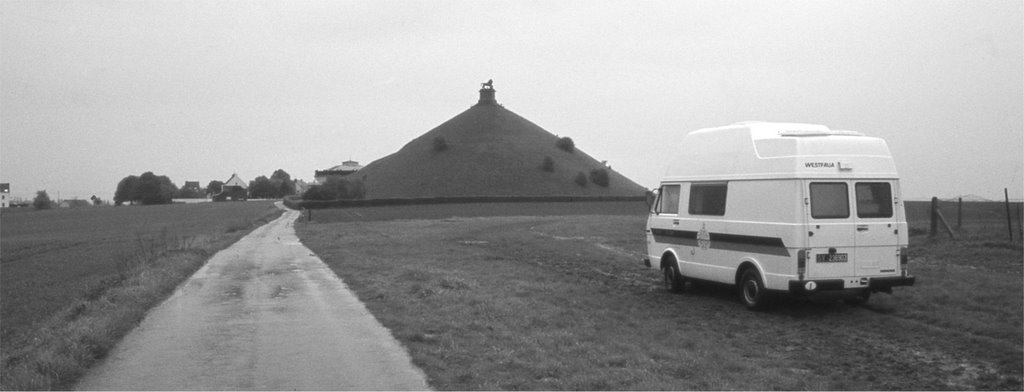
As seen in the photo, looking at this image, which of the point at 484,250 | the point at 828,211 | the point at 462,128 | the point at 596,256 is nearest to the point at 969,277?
the point at 828,211

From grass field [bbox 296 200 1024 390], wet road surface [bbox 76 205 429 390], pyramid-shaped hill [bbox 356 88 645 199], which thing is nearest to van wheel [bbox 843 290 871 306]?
grass field [bbox 296 200 1024 390]

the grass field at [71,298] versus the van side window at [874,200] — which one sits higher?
the van side window at [874,200]

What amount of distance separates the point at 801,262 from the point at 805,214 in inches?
28.5

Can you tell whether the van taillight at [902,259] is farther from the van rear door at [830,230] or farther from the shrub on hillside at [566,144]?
the shrub on hillside at [566,144]

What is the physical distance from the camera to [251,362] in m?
8.81

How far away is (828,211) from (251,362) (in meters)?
8.52

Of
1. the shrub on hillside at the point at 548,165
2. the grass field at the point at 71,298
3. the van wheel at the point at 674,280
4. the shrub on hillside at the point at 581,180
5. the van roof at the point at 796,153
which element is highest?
the shrub on hillside at the point at 548,165

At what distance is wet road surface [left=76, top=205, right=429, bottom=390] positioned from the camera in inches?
312

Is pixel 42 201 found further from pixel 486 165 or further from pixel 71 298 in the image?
pixel 71 298

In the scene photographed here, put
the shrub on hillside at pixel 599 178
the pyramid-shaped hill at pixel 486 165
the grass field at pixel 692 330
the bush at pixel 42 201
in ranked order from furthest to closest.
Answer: the shrub on hillside at pixel 599 178, the pyramid-shaped hill at pixel 486 165, the bush at pixel 42 201, the grass field at pixel 692 330

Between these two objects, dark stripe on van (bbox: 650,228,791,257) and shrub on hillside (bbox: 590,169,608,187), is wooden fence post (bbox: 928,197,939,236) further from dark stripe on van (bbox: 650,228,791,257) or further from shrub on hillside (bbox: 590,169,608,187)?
shrub on hillside (bbox: 590,169,608,187)

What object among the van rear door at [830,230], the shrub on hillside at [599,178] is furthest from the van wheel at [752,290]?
the shrub on hillside at [599,178]

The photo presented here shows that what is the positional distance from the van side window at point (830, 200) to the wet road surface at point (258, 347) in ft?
21.8

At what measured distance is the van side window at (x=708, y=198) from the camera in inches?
559
